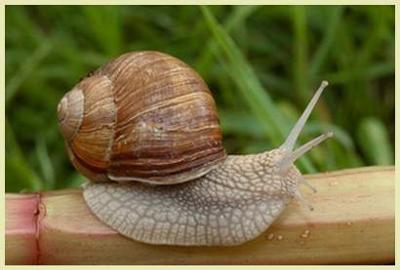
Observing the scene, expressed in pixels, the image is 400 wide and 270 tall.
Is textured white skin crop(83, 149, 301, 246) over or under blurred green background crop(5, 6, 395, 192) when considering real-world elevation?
under

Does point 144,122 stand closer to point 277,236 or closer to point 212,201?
point 212,201

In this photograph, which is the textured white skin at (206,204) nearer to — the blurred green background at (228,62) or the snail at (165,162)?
the snail at (165,162)

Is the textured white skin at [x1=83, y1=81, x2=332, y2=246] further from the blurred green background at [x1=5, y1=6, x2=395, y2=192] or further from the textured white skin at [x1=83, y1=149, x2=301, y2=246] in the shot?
the blurred green background at [x1=5, y1=6, x2=395, y2=192]

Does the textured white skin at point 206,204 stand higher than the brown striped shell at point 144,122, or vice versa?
the brown striped shell at point 144,122

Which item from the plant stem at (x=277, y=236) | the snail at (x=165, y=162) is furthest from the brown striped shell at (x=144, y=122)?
the plant stem at (x=277, y=236)

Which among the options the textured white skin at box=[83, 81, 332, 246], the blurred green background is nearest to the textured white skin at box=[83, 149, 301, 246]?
the textured white skin at box=[83, 81, 332, 246]

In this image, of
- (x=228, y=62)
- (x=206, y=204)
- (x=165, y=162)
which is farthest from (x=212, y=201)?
→ (x=228, y=62)
